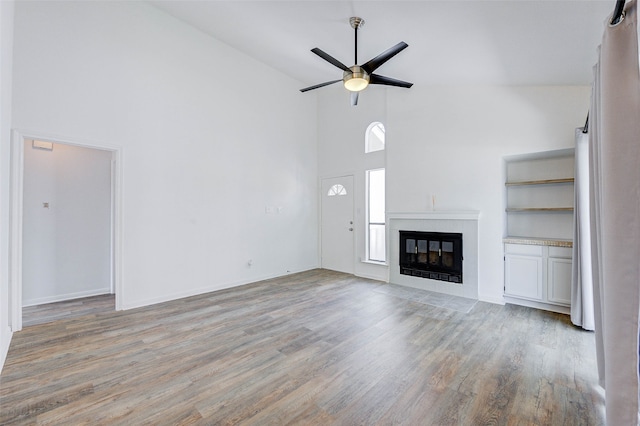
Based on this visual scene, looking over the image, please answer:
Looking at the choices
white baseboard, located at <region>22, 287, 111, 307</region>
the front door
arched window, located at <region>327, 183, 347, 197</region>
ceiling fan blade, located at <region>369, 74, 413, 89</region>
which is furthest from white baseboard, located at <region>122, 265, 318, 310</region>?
ceiling fan blade, located at <region>369, 74, 413, 89</region>

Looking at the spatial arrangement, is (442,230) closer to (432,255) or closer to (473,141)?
(432,255)

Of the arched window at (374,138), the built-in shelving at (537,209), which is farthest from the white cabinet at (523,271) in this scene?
the arched window at (374,138)

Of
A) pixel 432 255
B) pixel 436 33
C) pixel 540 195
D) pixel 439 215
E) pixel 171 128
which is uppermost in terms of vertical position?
pixel 436 33

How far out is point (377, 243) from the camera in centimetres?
543

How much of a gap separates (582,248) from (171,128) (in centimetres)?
534

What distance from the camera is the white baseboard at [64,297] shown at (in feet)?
12.4

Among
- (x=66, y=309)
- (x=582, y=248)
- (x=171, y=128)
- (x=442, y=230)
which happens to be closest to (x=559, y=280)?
(x=582, y=248)

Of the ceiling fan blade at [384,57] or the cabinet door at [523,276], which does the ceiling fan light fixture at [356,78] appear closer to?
the ceiling fan blade at [384,57]

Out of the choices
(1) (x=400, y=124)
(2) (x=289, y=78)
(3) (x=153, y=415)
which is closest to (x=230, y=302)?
(3) (x=153, y=415)

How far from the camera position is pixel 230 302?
3.86 meters

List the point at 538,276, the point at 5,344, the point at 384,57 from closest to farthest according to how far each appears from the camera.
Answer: the point at 5,344
the point at 384,57
the point at 538,276

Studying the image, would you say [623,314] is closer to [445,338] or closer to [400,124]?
[445,338]

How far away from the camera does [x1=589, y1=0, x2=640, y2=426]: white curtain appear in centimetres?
121

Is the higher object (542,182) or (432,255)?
(542,182)
